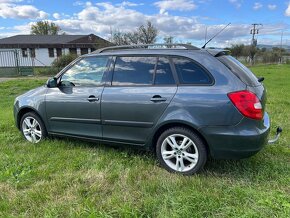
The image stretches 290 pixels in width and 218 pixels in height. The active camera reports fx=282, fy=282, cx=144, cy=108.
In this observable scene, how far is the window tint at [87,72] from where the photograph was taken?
4258mm

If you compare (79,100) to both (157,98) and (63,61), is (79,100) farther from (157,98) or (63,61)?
(63,61)

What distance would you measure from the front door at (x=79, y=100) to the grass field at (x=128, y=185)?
389 mm

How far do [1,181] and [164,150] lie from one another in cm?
211

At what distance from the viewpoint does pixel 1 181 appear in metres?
3.55

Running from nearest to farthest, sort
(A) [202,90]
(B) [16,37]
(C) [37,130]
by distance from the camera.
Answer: (A) [202,90]
(C) [37,130]
(B) [16,37]

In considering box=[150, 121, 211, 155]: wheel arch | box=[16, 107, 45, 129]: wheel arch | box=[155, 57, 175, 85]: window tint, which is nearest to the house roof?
box=[16, 107, 45, 129]: wheel arch

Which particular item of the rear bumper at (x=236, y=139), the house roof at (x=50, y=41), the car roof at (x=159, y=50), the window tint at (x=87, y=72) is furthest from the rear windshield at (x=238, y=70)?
the house roof at (x=50, y=41)

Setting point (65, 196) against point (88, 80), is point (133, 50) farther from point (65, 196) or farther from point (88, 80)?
point (65, 196)

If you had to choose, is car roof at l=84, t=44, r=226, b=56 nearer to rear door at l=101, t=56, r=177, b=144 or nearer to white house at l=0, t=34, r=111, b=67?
rear door at l=101, t=56, r=177, b=144

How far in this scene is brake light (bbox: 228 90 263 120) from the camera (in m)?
3.23

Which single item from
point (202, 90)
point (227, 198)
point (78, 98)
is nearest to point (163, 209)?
point (227, 198)

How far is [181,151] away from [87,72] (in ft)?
6.31

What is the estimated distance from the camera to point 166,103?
3594 mm

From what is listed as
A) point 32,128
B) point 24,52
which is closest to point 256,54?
point 24,52
